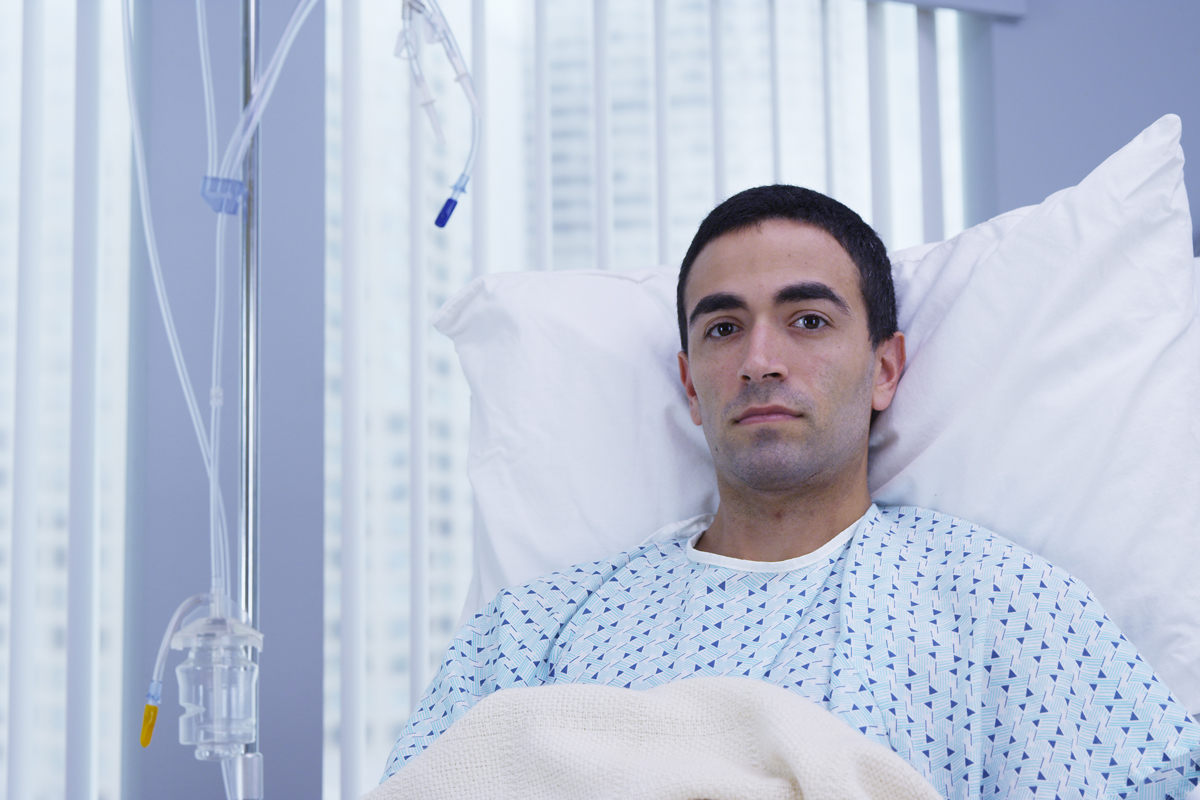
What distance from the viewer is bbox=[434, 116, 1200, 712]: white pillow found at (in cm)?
102

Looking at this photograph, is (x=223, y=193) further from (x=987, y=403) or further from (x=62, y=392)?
(x=987, y=403)

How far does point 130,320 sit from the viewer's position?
5.03 feet

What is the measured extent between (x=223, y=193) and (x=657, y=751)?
0.75 m

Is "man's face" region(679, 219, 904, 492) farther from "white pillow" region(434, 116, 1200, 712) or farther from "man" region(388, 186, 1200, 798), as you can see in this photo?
"white pillow" region(434, 116, 1200, 712)

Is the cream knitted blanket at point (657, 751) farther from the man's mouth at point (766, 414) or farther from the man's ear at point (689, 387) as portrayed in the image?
the man's ear at point (689, 387)

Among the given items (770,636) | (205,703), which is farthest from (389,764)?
(770,636)

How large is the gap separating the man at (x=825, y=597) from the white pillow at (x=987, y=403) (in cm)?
7

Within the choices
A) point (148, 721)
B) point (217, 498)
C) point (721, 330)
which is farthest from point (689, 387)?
point (148, 721)

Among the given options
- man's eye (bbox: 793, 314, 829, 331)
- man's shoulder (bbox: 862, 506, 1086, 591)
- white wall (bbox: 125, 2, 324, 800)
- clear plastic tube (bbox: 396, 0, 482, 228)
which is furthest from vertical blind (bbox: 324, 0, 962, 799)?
man's shoulder (bbox: 862, 506, 1086, 591)

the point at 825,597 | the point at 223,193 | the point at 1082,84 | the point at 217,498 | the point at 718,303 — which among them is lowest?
the point at 825,597

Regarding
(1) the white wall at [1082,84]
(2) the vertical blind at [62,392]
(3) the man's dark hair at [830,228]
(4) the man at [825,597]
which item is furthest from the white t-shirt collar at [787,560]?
(1) the white wall at [1082,84]

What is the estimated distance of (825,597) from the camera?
105cm

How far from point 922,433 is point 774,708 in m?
0.61

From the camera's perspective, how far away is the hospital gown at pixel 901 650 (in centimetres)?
83
